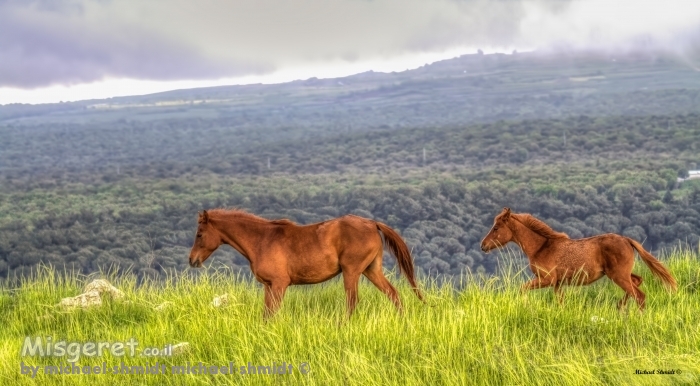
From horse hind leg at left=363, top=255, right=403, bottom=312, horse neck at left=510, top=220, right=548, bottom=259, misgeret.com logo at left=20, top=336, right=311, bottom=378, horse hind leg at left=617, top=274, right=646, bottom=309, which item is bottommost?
horse hind leg at left=617, top=274, right=646, bottom=309

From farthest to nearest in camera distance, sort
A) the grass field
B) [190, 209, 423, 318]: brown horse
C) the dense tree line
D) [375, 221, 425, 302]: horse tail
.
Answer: the dense tree line < [375, 221, 425, 302]: horse tail < [190, 209, 423, 318]: brown horse < the grass field

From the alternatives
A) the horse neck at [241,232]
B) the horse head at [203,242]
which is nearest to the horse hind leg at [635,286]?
the horse neck at [241,232]

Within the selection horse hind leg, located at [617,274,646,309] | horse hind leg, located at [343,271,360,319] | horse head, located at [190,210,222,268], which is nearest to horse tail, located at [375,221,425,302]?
horse hind leg, located at [343,271,360,319]

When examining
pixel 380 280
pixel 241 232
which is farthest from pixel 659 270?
pixel 241 232

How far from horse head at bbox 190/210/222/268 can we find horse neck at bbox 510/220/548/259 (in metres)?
2.86

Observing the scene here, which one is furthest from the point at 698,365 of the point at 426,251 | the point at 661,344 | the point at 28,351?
the point at 426,251

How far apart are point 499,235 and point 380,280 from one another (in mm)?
1219

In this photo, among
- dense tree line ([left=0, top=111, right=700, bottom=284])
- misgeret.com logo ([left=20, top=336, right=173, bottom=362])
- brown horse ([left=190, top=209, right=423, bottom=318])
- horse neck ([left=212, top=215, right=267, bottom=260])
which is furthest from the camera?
dense tree line ([left=0, top=111, right=700, bottom=284])

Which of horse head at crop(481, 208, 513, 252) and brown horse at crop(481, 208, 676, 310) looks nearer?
brown horse at crop(481, 208, 676, 310)

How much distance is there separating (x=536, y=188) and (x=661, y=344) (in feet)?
274

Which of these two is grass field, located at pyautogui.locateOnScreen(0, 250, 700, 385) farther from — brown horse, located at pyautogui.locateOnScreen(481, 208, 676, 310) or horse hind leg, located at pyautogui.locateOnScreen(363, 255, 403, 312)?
brown horse, located at pyautogui.locateOnScreen(481, 208, 676, 310)

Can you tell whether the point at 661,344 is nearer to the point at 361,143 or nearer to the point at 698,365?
the point at 698,365

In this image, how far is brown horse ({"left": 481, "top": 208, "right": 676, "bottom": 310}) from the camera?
321 inches

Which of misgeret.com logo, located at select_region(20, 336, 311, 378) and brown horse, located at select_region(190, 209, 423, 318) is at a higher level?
brown horse, located at select_region(190, 209, 423, 318)
